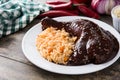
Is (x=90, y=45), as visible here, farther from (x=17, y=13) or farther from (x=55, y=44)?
(x=17, y=13)

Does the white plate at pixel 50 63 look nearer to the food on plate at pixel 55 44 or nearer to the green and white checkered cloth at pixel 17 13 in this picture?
the food on plate at pixel 55 44

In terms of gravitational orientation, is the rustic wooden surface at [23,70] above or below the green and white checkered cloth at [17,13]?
below

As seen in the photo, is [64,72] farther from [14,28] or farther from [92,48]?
[14,28]

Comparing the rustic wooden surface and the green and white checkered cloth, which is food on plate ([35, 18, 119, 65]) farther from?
the green and white checkered cloth

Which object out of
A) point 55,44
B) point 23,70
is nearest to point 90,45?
point 55,44

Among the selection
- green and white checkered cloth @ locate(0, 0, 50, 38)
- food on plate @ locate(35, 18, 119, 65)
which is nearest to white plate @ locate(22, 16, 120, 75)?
food on plate @ locate(35, 18, 119, 65)

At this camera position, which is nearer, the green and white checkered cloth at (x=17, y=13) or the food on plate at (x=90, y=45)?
the food on plate at (x=90, y=45)

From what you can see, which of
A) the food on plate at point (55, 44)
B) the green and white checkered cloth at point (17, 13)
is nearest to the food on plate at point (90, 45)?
the food on plate at point (55, 44)
